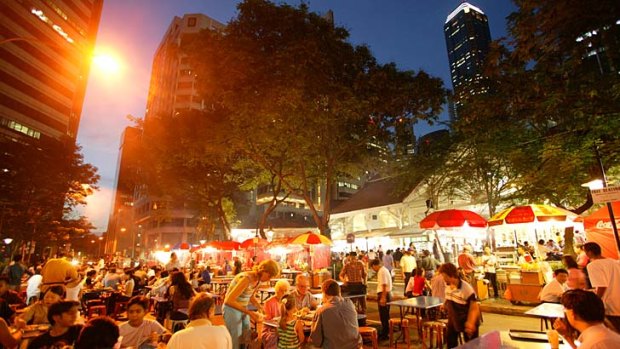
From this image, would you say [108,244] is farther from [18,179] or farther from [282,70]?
[282,70]

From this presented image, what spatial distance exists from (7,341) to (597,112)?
12.6 meters

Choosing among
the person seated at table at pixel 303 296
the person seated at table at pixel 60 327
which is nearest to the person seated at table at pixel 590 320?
the person seated at table at pixel 303 296

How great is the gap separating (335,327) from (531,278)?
1084cm

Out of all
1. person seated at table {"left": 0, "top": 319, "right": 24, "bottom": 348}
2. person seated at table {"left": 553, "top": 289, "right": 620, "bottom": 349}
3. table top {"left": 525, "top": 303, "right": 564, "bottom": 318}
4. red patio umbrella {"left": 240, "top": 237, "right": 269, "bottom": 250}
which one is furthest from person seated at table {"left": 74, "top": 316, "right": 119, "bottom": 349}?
red patio umbrella {"left": 240, "top": 237, "right": 269, "bottom": 250}

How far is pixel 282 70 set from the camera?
12.3 metres

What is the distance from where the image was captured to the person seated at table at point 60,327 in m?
4.09

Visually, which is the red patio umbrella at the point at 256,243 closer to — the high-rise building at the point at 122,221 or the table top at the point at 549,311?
the table top at the point at 549,311

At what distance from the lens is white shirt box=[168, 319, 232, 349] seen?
10.8ft

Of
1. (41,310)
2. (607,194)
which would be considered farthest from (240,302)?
(607,194)

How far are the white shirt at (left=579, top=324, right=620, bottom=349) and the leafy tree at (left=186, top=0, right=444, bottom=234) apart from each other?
10815 mm

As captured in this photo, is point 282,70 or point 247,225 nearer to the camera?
point 282,70

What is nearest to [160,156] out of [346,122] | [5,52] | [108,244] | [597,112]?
[346,122]

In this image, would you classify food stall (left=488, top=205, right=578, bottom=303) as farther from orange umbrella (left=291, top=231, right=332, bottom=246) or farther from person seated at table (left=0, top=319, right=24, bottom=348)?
person seated at table (left=0, top=319, right=24, bottom=348)

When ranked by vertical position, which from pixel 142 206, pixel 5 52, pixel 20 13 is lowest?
pixel 142 206
